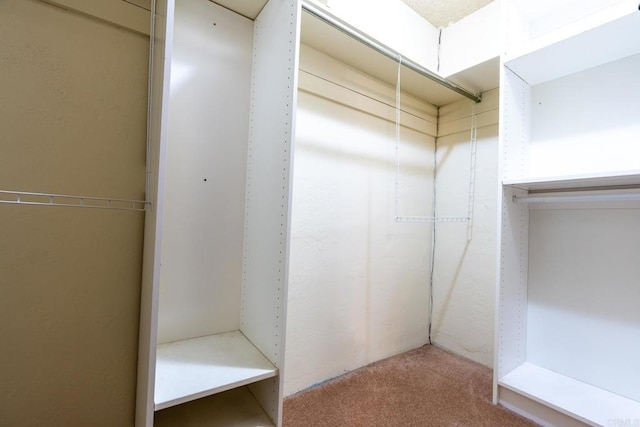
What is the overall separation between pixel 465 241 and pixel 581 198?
2.71 feet

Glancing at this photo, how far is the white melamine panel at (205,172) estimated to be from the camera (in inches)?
44.5

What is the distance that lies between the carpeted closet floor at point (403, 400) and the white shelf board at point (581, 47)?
187cm

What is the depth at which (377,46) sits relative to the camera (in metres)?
1.49

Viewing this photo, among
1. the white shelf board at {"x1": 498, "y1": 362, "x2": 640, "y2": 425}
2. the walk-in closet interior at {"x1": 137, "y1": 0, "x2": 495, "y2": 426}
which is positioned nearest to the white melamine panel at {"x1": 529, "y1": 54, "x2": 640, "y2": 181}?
the walk-in closet interior at {"x1": 137, "y1": 0, "x2": 495, "y2": 426}

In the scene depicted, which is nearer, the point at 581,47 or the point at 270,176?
the point at 270,176

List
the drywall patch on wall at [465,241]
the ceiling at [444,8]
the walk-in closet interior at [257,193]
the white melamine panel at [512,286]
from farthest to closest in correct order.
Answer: the drywall patch on wall at [465,241] < the ceiling at [444,8] < the white melamine panel at [512,286] < the walk-in closet interior at [257,193]

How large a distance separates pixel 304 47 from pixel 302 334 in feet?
5.32

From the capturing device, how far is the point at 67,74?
3.10ft

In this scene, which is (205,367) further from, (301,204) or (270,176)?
(301,204)

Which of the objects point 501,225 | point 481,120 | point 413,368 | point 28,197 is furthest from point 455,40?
point 28,197

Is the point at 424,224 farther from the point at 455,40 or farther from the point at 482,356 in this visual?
the point at 455,40

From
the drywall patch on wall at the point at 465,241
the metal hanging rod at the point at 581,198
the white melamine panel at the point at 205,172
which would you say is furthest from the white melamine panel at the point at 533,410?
the white melamine panel at the point at 205,172

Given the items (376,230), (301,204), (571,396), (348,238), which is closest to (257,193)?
(301,204)

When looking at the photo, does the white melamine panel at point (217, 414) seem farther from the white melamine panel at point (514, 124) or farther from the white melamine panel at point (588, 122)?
the white melamine panel at point (588, 122)
